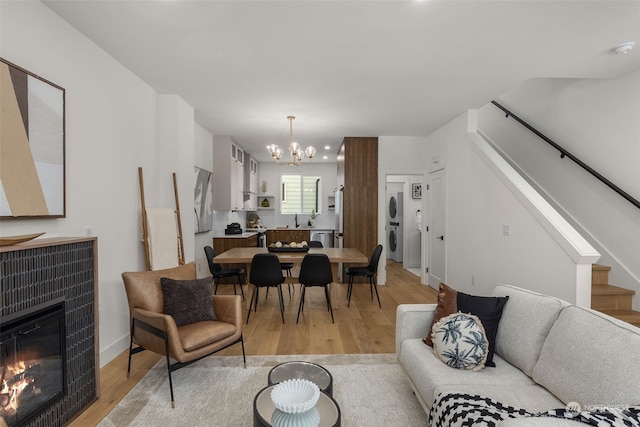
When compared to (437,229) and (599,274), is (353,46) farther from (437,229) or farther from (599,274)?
(437,229)

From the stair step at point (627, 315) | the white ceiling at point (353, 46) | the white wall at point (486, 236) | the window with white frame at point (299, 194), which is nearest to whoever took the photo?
the white ceiling at point (353, 46)

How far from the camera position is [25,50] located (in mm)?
1991

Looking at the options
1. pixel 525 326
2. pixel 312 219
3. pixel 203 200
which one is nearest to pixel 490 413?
pixel 525 326

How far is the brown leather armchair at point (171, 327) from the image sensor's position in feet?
7.17

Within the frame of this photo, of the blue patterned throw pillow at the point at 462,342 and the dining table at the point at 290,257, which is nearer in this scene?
the blue patterned throw pillow at the point at 462,342

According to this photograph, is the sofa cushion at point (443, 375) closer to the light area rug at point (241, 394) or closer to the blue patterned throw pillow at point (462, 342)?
the blue patterned throw pillow at point (462, 342)

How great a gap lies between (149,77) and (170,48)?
0.78 m

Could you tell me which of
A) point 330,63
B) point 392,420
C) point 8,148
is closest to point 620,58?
point 330,63

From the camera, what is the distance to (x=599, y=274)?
316cm

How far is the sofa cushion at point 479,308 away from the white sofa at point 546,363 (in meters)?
0.07

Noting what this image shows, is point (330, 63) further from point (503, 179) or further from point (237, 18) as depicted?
point (503, 179)

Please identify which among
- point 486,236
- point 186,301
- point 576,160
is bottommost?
point 186,301

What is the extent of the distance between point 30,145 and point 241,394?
7.25 feet

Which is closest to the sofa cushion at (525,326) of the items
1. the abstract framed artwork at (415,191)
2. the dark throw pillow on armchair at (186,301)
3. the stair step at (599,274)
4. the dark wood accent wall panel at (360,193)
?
the stair step at (599,274)
